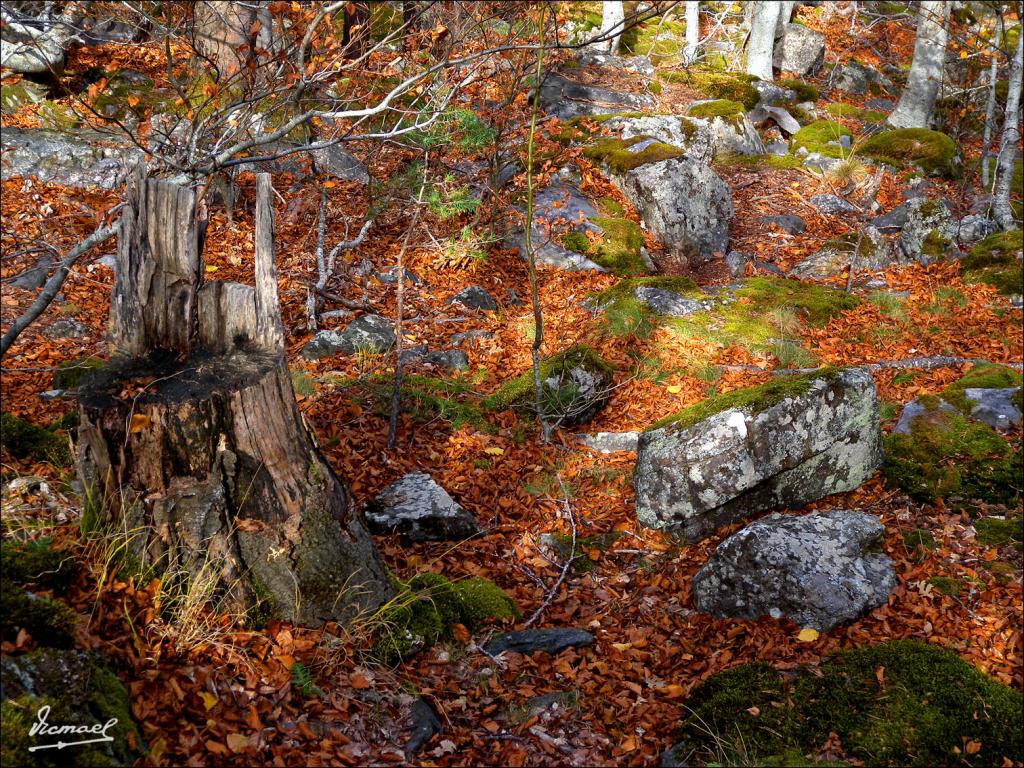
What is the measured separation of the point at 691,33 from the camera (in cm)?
1845

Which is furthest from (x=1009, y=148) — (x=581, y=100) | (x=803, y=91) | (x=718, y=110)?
(x=581, y=100)

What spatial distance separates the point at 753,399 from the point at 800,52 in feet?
59.9

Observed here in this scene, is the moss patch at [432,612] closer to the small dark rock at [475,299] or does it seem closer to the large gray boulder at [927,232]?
the small dark rock at [475,299]

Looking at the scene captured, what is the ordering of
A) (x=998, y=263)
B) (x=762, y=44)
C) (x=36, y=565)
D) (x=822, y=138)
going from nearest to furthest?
(x=36, y=565) < (x=998, y=263) < (x=822, y=138) < (x=762, y=44)

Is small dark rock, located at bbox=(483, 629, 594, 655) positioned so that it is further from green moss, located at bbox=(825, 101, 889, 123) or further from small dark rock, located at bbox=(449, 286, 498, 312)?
green moss, located at bbox=(825, 101, 889, 123)

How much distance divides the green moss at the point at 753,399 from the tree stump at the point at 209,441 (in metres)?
2.87

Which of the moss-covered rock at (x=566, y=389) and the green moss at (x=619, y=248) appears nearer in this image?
the moss-covered rock at (x=566, y=389)

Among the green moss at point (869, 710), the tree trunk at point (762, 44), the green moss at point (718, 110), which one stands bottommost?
the green moss at point (869, 710)

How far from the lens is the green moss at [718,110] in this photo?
14418 millimetres

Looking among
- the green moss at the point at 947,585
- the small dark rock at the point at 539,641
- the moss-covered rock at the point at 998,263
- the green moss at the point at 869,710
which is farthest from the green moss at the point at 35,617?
the moss-covered rock at the point at 998,263

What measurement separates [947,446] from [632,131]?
8367 millimetres

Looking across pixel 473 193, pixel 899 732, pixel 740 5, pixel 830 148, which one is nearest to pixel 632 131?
pixel 473 193

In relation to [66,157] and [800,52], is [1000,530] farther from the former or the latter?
[800,52]

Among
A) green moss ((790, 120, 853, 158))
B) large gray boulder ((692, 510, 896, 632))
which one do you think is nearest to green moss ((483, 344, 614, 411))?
large gray boulder ((692, 510, 896, 632))
